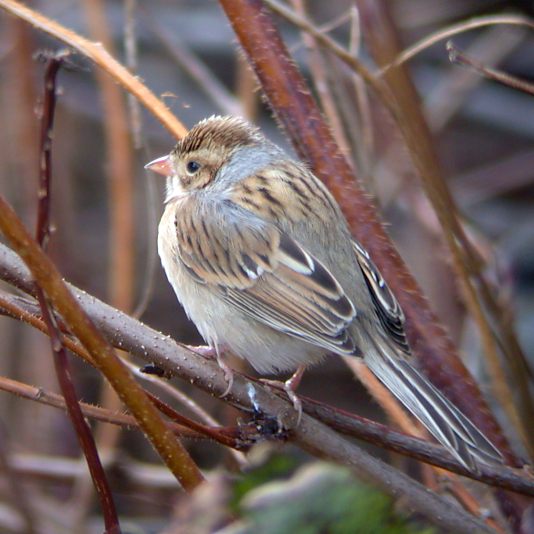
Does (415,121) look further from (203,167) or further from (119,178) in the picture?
(119,178)

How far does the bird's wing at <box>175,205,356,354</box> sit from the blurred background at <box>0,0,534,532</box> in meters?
0.76

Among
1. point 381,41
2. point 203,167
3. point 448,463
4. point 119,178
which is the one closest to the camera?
point 448,463

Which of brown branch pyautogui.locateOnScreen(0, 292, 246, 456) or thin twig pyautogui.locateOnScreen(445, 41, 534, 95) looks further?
thin twig pyautogui.locateOnScreen(445, 41, 534, 95)

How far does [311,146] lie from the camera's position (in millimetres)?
2316

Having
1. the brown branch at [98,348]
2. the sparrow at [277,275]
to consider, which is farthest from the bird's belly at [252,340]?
the brown branch at [98,348]

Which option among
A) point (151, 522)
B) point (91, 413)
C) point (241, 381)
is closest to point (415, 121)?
point (241, 381)

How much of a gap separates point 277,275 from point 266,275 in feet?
0.10

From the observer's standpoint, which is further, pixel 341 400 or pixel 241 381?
pixel 341 400

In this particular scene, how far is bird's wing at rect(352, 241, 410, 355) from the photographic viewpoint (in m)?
2.41

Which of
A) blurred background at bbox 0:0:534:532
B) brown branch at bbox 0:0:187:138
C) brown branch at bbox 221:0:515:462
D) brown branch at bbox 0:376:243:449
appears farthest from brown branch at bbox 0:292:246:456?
blurred background at bbox 0:0:534:532

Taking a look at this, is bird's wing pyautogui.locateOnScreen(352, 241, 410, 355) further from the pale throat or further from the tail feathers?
the pale throat

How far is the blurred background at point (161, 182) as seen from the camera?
12.2ft

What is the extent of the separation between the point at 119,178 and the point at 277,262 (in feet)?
4.34

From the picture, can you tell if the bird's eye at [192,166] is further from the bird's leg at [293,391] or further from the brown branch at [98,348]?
the brown branch at [98,348]
